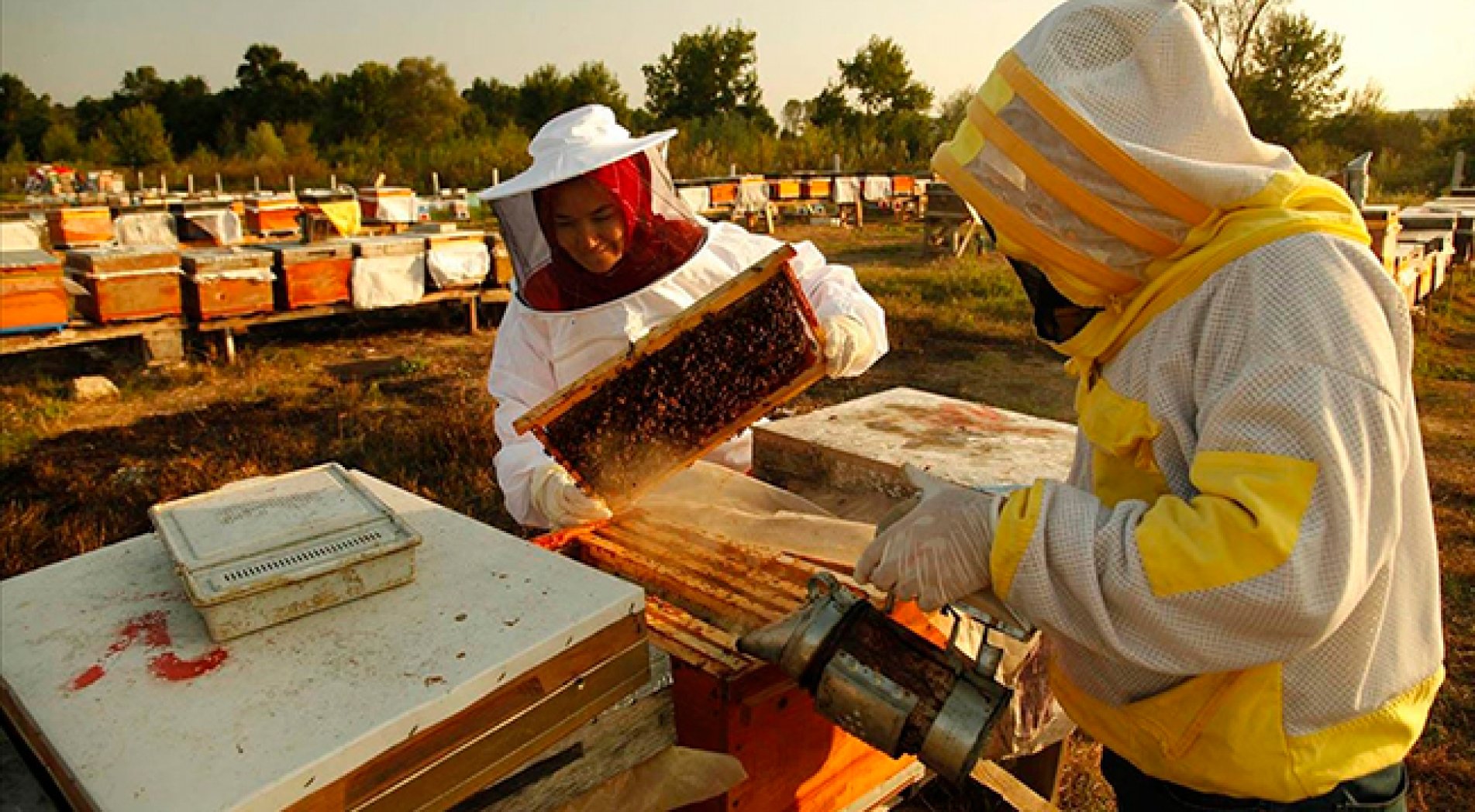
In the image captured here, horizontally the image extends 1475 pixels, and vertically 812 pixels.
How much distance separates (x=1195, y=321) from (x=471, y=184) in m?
31.5

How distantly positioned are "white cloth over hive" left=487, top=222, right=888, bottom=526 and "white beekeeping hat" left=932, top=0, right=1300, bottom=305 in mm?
1503

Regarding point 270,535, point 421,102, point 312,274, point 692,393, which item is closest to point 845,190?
point 312,274

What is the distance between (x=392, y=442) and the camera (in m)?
6.43

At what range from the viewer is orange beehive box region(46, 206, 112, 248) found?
1120 centimetres

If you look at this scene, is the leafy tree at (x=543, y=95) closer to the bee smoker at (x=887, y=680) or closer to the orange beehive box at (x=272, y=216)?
the orange beehive box at (x=272, y=216)

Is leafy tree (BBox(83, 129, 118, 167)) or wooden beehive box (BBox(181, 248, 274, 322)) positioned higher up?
leafy tree (BBox(83, 129, 118, 167))

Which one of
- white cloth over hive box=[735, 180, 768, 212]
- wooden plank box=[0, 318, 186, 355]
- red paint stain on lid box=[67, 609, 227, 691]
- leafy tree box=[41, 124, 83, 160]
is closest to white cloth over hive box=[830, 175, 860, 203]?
white cloth over hive box=[735, 180, 768, 212]

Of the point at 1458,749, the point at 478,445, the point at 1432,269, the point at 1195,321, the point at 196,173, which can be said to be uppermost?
the point at 196,173

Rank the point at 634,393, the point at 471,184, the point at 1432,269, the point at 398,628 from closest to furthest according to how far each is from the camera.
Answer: the point at 398,628
the point at 634,393
the point at 1432,269
the point at 471,184

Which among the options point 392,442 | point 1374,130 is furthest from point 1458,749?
point 1374,130

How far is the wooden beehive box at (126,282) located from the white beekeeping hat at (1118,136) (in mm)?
8343

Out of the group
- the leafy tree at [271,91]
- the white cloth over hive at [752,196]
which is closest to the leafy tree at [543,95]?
the leafy tree at [271,91]

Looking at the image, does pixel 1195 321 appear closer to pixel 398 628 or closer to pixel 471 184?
pixel 398 628

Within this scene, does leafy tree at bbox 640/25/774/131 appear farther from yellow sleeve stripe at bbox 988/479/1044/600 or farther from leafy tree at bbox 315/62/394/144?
yellow sleeve stripe at bbox 988/479/1044/600
